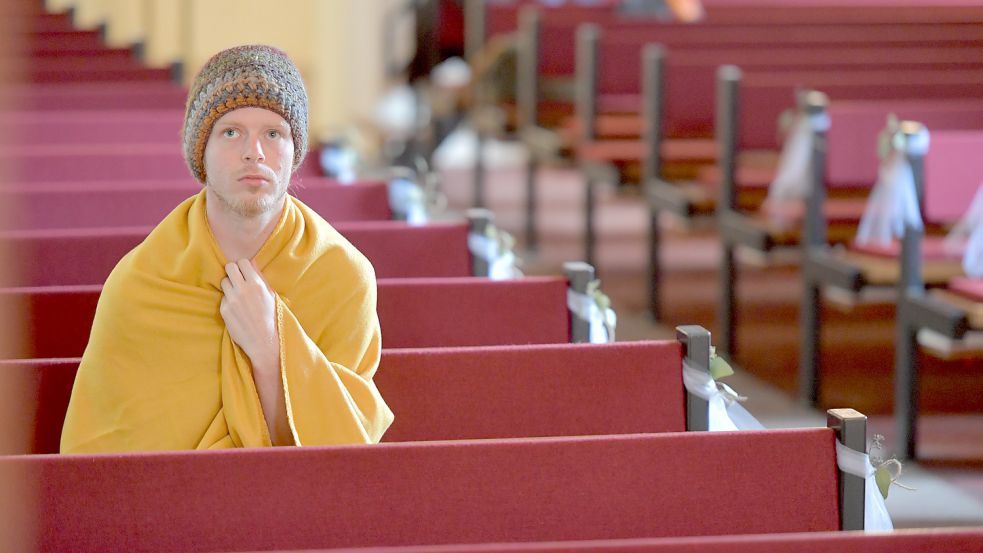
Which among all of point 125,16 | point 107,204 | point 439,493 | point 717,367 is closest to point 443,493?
point 439,493

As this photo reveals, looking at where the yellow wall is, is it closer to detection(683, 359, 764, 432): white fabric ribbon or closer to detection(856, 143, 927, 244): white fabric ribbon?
detection(856, 143, 927, 244): white fabric ribbon

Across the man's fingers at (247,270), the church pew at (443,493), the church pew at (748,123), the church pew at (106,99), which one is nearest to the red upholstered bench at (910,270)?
the church pew at (748,123)

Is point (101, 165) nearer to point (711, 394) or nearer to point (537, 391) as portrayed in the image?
point (537, 391)

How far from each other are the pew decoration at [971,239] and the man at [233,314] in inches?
115

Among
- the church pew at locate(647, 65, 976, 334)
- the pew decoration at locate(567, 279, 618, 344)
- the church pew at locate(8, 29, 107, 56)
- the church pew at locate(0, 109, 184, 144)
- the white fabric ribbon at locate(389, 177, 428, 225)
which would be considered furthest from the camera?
the church pew at locate(8, 29, 107, 56)

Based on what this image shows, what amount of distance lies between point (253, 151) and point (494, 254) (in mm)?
1492

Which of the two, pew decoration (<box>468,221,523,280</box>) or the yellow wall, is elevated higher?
the yellow wall

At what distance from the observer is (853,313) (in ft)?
23.0

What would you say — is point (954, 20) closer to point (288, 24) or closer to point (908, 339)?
point (908, 339)

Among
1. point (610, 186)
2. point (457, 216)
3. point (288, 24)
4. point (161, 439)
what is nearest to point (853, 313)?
point (610, 186)

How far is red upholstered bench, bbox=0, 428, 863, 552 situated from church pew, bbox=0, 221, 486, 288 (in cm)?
154

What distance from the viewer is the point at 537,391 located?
8.61 ft

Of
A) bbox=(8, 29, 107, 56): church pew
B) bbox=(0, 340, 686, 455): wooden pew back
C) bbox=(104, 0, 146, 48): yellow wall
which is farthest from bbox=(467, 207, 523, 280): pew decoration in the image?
bbox=(104, 0, 146, 48): yellow wall

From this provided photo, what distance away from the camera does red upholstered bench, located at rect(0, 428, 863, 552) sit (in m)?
1.96
